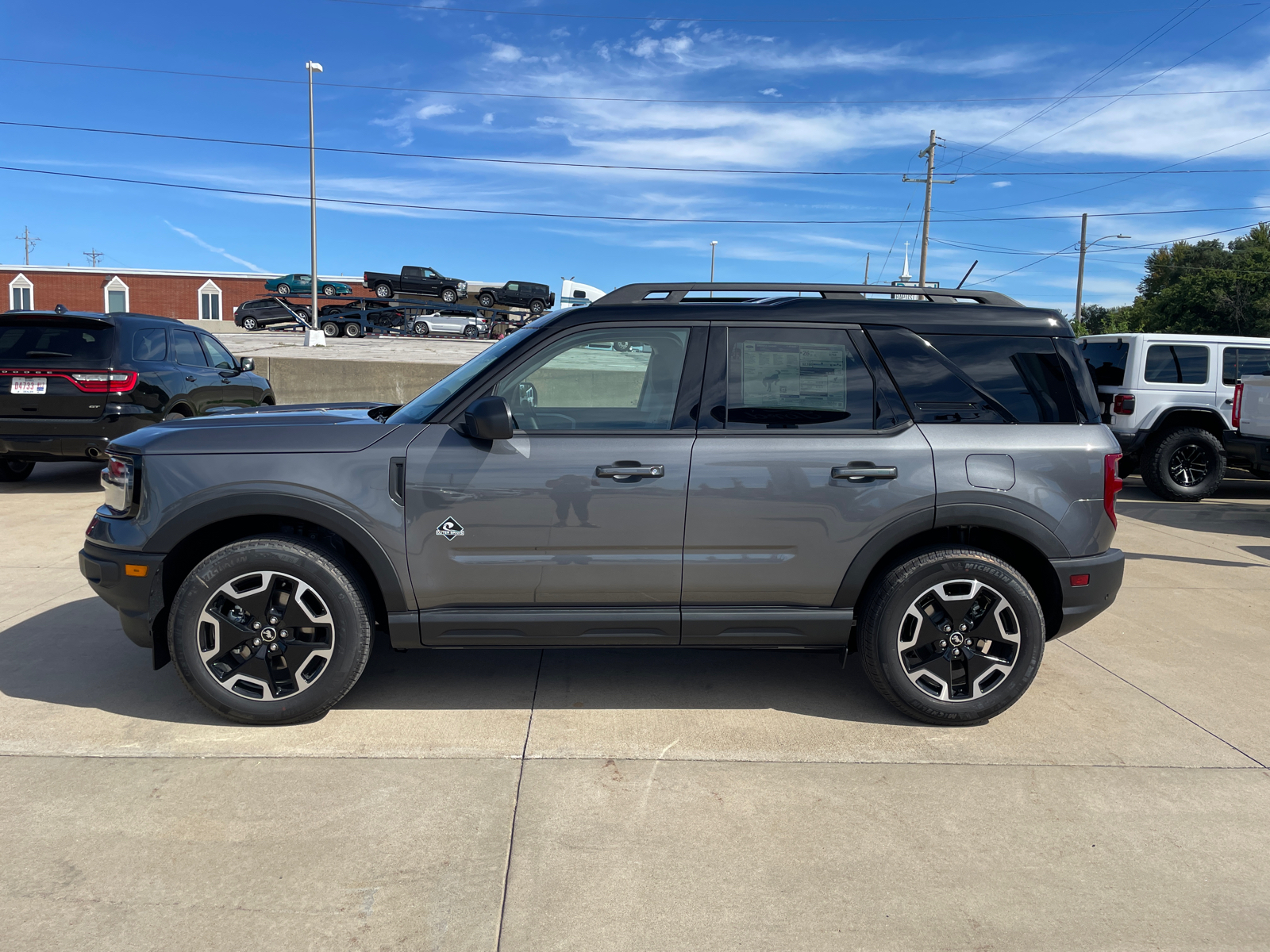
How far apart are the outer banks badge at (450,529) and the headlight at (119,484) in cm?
129

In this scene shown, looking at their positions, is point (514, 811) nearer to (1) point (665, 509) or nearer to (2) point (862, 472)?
(1) point (665, 509)

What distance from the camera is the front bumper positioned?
12.0ft

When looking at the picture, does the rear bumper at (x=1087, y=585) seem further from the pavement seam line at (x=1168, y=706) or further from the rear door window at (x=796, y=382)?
the rear door window at (x=796, y=382)

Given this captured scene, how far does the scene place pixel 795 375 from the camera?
387 centimetres

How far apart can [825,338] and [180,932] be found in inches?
122

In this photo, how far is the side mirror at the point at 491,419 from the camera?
3.53 metres

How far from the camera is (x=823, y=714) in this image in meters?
4.03

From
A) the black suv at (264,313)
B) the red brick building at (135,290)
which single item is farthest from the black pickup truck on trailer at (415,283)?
the red brick building at (135,290)

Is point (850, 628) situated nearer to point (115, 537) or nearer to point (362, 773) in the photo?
point (362, 773)

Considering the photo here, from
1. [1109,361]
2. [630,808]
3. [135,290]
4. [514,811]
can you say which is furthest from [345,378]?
[135,290]

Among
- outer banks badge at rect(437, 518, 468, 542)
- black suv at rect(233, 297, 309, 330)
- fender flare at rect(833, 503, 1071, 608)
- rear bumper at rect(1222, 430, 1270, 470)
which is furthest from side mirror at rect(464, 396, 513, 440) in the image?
black suv at rect(233, 297, 309, 330)

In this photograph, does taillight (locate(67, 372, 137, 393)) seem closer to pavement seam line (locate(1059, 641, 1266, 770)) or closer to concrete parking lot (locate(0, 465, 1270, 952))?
concrete parking lot (locate(0, 465, 1270, 952))

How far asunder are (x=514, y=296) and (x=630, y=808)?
38106 millimetres

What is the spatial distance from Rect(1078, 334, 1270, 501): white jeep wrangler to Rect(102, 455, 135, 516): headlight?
391 inches
